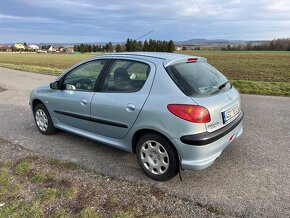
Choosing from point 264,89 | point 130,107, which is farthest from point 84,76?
point 264,89

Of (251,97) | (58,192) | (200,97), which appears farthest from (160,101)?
(251,97)

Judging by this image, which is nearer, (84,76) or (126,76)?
(126,76)

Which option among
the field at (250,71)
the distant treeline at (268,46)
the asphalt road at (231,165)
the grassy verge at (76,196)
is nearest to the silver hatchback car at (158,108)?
the asphalt road at (231,165)

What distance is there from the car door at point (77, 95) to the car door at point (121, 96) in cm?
19

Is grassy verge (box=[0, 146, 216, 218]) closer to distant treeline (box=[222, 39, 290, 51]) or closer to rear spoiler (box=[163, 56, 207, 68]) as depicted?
rear spoiler (box=[163, 56, 207, 68])

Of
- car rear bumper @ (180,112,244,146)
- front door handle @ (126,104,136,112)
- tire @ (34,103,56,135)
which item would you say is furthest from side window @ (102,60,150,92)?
tire @ (34,103,56,135)

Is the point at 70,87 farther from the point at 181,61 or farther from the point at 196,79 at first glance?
the point at 196,79

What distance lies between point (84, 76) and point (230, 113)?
7.54 ft

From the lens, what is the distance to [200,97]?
3053 millimetres

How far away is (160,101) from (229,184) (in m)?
1.30

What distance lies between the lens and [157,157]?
3.27 metres

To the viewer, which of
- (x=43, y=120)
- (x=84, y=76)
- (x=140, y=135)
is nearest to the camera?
(x=140, y=135)

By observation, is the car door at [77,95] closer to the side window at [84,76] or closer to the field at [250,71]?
the side window at [84,76]

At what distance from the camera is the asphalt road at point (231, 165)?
2852mm
